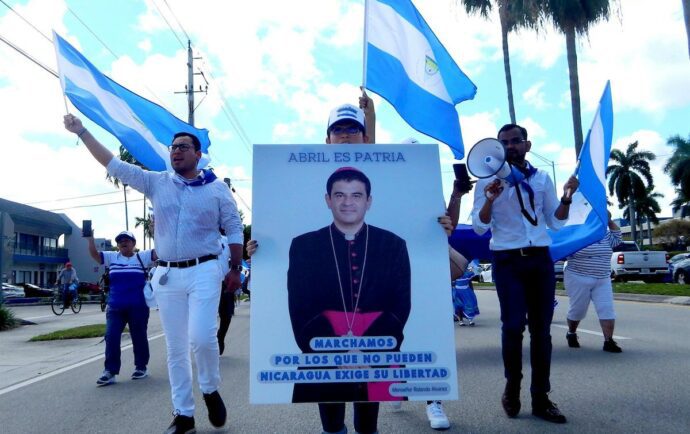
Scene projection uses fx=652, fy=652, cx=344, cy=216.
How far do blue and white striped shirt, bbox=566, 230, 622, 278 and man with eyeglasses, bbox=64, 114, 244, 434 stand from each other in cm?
506

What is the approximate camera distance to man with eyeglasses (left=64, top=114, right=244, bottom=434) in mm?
4461

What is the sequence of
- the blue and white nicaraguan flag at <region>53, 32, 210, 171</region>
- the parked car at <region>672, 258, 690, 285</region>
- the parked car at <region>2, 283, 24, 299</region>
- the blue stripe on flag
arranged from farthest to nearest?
the parked car at <region>2, 283, 24, 299</region>
the parked car at <region>672, 258, 690, 285</region>
the blue and white nicaraguan flag at <region>53, 32, 210, 171</region>
the blue stripe on flag

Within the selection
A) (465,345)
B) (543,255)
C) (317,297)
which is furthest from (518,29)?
(317,297)

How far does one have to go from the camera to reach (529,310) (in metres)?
4.75

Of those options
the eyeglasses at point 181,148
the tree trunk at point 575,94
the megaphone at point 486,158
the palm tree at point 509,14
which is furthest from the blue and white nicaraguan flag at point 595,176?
the palm tree at point 509,14

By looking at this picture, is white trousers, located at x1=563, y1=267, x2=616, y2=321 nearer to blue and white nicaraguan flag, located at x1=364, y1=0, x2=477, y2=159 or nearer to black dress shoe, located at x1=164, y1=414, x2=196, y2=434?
blue and white nicaraguan flag, located at x1=364, y1=0, x2=477, y2=159

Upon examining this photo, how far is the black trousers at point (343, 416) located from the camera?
11.6ft

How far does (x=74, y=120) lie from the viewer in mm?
4621

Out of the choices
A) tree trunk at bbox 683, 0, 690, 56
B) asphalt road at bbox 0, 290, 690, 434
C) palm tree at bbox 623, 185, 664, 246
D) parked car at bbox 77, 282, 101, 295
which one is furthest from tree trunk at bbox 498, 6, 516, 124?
palm tree at bbox 623, 185, 664, 246

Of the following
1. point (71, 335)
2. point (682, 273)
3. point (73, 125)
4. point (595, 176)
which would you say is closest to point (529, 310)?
point (595, 176)

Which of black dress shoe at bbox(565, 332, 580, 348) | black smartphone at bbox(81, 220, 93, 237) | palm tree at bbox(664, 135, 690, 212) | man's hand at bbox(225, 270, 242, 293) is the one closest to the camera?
man's hand at bbox(225, 270, 242, 293)

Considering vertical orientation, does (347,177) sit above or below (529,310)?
above

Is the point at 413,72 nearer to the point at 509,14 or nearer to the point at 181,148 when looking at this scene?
the point at 181,148

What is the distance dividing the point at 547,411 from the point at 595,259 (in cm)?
409
